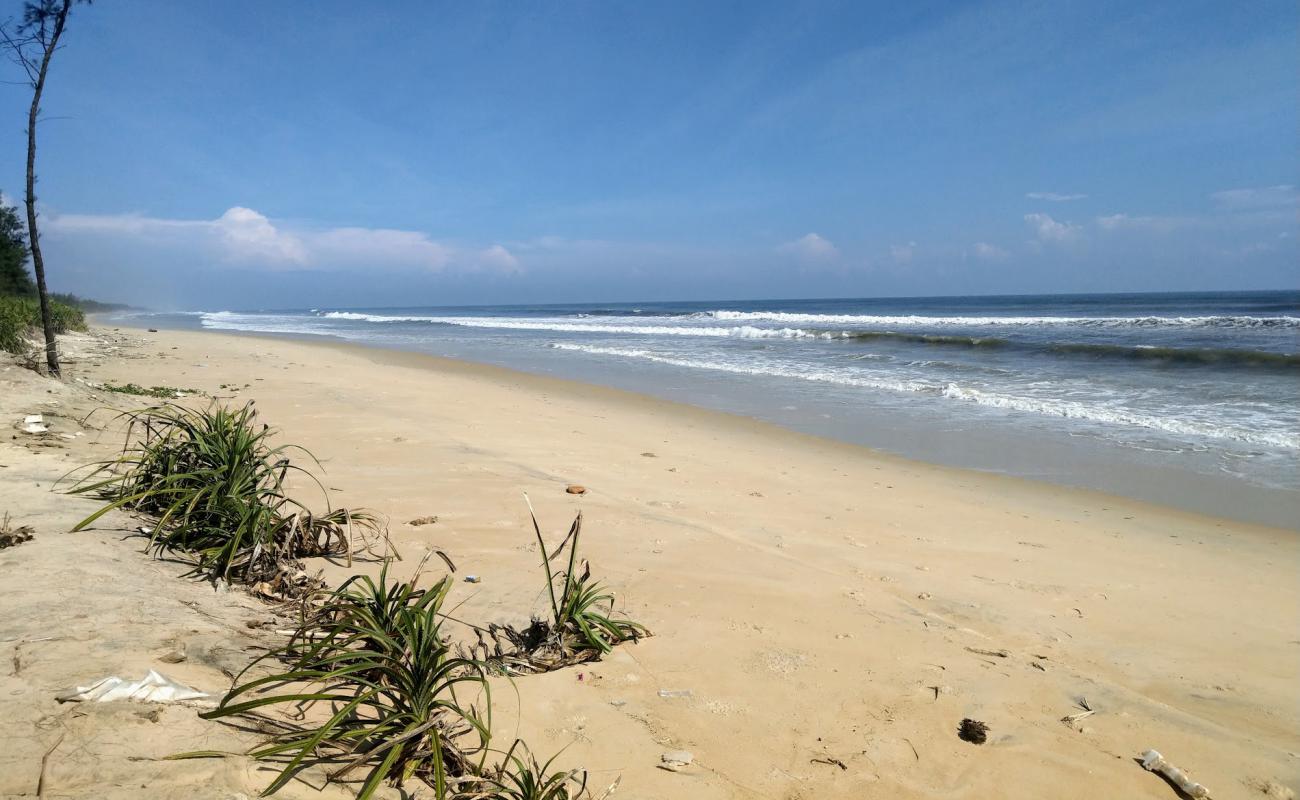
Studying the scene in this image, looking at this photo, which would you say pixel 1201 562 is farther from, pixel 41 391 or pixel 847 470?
pixel 41 391

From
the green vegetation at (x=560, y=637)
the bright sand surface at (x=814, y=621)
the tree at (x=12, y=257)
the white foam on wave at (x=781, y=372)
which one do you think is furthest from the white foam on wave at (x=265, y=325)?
the green vegetation at (x=560, y=637)

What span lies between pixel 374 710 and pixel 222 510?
1792 mm

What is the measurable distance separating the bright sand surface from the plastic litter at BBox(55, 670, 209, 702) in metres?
0.07

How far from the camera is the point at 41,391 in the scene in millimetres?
6328

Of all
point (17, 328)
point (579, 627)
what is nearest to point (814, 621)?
point (579, 627)

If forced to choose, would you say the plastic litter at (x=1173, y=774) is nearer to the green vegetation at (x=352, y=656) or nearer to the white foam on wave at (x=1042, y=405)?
the green vegetation at (x=352, y=656)

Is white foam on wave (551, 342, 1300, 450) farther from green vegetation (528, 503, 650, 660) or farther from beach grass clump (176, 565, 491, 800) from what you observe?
beach grass clump (176, 565, 491, 800)

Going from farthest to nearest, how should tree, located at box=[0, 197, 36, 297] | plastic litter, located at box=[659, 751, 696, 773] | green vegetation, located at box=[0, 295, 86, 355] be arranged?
tree, located at box=[0, 197, 36, 297]
green vegetation, located at box=[0, 295, 86, 355]
plastic litter, located at box=[659, 751, 696, 773]

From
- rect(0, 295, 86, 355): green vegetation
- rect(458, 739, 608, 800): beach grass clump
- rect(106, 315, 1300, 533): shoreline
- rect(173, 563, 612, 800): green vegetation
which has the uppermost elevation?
rect(0, 295, 86, 355): green vegetation

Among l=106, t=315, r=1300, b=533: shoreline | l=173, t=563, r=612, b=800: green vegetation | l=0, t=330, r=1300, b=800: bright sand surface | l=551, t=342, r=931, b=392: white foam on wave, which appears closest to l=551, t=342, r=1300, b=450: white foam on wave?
l=551, t=342, r=931, b=392: white foam on wave

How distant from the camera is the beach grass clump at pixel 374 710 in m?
1.63

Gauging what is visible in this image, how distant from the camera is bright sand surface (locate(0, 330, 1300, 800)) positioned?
7.07ft

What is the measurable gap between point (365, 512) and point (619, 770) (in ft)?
8.70

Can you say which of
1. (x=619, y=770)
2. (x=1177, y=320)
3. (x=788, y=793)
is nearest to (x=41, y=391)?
(x=619, y=770)
